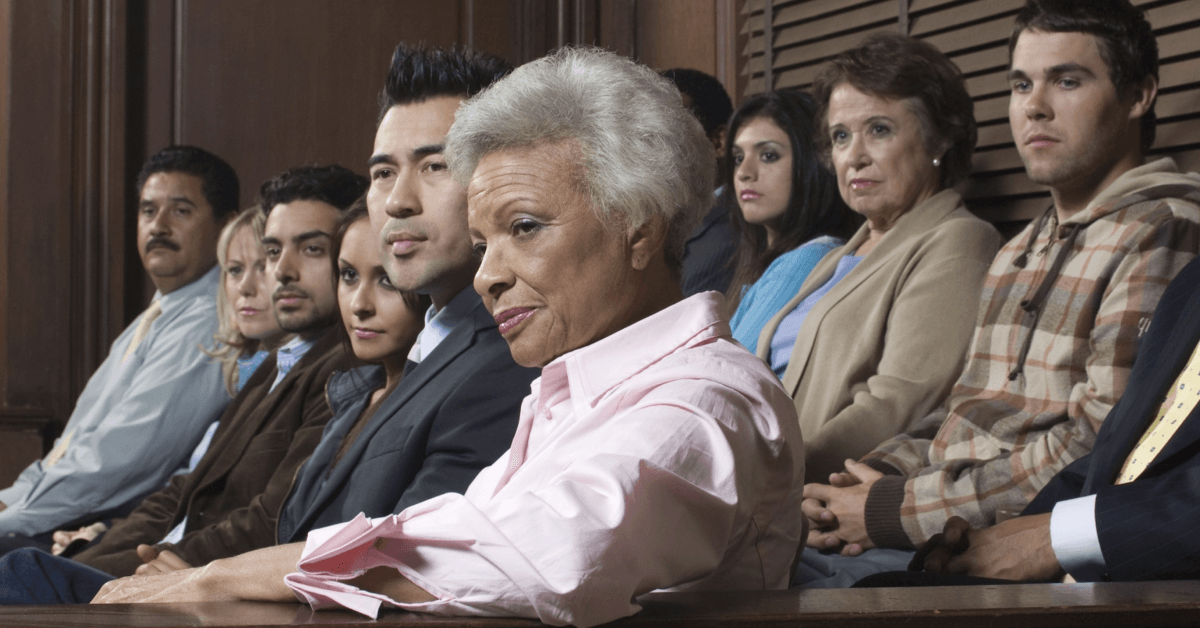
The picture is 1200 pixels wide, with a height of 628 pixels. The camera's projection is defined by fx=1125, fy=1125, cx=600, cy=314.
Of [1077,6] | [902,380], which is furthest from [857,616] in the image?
[1077,6]

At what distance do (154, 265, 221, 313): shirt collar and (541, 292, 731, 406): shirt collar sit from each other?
322 cm

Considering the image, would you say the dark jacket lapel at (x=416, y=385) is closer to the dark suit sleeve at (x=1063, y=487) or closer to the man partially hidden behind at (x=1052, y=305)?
the man partially hidden behind at (x=1052, y=305)

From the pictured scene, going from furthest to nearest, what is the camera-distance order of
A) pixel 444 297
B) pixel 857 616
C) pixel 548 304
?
pixel 444 297 → pixel 548 304 → pixel 857 616

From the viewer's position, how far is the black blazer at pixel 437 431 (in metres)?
1.64

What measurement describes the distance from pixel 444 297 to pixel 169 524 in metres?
1.42

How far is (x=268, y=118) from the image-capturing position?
4.53 meters

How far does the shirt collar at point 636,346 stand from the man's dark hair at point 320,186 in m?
2.01

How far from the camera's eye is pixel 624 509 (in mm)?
841

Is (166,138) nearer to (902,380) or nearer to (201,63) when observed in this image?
(201,63)

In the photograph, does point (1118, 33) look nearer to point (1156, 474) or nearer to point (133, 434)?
point (1156, 474)

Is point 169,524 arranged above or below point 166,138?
below

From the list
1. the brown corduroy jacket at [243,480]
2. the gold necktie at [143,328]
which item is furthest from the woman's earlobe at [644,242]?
the gold necktie at [143,328]

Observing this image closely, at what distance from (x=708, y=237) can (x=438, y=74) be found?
4.50 ft

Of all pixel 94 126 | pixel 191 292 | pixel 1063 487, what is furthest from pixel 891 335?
pixel 94 126
